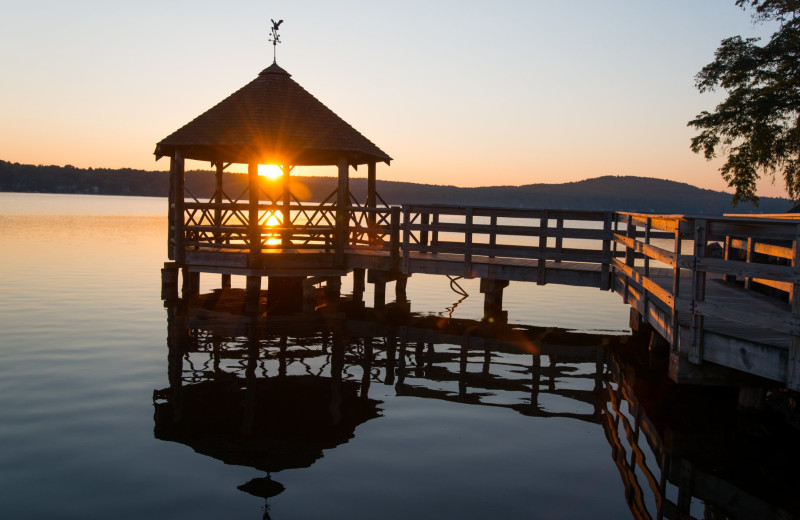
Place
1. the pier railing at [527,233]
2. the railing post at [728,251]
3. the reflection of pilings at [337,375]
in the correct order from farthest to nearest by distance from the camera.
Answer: the pier railing at [527,233] < the railing post at [728,251] < the reflection of pilings at [337,375]

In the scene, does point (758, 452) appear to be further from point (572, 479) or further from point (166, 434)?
point (166, 434)

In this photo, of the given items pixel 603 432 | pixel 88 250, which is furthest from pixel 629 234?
pixel 88 250

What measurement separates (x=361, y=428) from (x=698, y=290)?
4359 mm

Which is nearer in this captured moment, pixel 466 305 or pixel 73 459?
pixel 73 459

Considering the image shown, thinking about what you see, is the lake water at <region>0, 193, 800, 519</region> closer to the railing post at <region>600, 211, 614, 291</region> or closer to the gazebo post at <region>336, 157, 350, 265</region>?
the railing post at <region>600, 211, 614, 291</region>

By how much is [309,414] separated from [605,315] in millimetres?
12378

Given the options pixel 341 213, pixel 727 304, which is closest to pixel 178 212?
pixel 341 213

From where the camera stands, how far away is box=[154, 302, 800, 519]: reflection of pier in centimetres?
687

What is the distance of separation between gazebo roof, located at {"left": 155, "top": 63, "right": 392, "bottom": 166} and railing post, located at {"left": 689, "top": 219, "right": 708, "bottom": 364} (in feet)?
32.9

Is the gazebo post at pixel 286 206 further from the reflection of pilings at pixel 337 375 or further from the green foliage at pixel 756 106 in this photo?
the green foliage at pixel 756 106

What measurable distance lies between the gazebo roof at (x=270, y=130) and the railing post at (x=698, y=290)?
10042mm

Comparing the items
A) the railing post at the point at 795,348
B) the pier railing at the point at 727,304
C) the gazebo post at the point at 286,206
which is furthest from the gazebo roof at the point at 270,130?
the railing post at the point at 795,348

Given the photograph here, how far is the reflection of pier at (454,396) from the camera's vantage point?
270 inches

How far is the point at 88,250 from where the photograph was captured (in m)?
34.3
